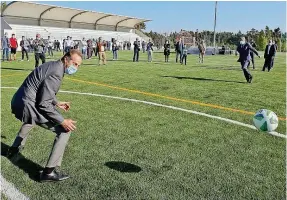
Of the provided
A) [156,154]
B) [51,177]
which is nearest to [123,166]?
[156,154]

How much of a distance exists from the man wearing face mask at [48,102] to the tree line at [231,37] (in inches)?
2279

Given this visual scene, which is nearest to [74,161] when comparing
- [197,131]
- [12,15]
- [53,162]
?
[53,162]

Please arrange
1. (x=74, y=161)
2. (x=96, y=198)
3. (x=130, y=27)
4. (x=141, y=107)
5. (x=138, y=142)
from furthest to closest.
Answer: (x=130, y=27)
(x=141, y=107)
(x=138, y=142)
(x=74, y=161)
(x=96, y=198)

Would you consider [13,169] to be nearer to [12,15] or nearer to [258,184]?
[258,184]

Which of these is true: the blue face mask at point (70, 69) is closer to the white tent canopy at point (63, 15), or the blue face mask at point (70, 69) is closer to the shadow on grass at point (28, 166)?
the shadow on grass at point (28, 166)

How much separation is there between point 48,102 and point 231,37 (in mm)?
98365

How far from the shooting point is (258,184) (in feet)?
12.4

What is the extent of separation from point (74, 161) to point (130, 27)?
71604 millimetres

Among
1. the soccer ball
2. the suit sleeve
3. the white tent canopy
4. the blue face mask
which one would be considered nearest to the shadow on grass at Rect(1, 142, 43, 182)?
the suit sleeve

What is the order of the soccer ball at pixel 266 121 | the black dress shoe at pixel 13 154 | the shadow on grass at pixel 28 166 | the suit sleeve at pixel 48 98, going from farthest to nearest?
the soccer ball at pixel 266 121 → the black dress shoe at pixel 13 154 → the shadow on grass at pixel 28 166 → the suit sleeve at pixel 48 98

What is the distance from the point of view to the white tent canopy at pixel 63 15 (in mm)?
51500

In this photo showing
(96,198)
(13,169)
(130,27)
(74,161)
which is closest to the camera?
(96,198)

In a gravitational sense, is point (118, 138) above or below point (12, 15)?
Result: below

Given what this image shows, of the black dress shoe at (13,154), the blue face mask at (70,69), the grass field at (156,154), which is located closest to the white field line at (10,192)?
the grass field at (156,154)
